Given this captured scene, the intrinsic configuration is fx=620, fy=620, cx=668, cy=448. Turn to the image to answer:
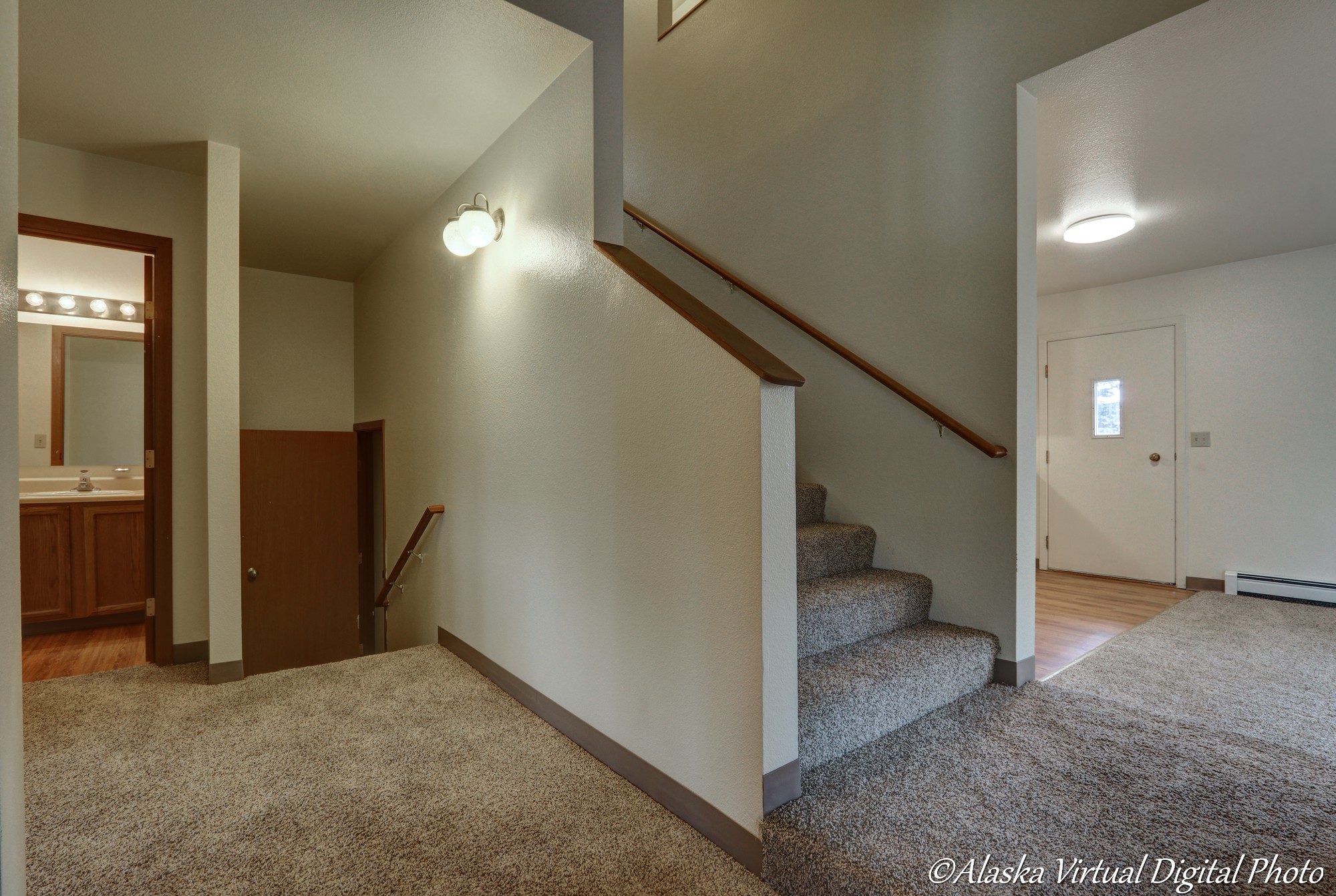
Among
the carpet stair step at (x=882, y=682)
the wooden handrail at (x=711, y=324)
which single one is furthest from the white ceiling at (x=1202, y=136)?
the carpet stair step at (x=882, y=682)

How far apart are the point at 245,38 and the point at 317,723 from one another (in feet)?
8.73

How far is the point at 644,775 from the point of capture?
6.57 feet

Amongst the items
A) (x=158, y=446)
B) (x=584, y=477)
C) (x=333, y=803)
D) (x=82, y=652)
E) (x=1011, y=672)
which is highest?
(x=158, y=446)

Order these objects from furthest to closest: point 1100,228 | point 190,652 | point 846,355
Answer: point 1100,228 → point 190,652 → point 846,355

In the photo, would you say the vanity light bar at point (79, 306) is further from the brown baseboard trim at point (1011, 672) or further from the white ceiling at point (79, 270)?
the brown baseboard trim at point (1011, 672)

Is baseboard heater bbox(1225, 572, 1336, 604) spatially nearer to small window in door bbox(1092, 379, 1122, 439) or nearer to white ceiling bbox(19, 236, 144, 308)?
small window in door bbox(1092, 379, 1122, 439)

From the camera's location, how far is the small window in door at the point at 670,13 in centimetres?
424

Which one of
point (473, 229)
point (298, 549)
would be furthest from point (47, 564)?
→ point (473, 229)

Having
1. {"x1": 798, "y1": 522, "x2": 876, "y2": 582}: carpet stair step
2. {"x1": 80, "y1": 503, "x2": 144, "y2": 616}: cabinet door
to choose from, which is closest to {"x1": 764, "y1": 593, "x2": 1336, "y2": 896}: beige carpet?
{"x1": 798, "y1": 522, "x2": 876, "y2": 582}: carpet stair step

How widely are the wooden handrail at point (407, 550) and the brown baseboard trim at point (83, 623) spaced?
1.96 meters

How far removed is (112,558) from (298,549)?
51.5 inches

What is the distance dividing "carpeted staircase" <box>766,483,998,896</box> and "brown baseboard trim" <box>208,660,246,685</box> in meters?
2.71

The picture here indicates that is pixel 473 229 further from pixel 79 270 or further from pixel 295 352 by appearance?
pixel 79 270

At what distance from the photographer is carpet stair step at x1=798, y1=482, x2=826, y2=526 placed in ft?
9.71
